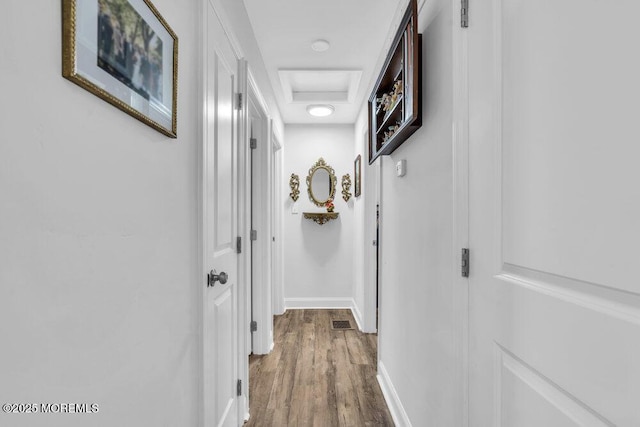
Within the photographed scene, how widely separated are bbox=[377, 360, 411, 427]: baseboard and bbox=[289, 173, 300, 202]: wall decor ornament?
2436 millimetres

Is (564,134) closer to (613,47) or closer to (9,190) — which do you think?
(613,47)

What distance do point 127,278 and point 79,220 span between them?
234 millimetres

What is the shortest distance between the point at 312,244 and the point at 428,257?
3058mm

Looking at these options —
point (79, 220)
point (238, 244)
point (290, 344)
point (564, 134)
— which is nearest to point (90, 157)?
point (79, 220)

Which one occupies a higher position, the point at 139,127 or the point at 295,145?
the point at 295,145

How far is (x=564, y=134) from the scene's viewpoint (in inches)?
27.0

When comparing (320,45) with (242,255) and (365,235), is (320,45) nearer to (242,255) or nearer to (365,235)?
(242,255)

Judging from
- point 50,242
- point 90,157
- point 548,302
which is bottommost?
point 548,302

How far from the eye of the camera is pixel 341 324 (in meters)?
3.85

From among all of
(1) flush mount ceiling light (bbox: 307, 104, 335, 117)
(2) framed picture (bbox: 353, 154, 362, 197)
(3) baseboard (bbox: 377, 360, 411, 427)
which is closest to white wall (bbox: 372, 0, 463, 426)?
(3) baseboard (bbox: 377, 360, 411, 427)

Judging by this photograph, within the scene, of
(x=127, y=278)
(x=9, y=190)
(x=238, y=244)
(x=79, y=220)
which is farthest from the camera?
(x=238, y=244)

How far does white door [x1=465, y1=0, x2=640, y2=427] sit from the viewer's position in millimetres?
562

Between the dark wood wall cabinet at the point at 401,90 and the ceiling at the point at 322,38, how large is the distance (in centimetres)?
45

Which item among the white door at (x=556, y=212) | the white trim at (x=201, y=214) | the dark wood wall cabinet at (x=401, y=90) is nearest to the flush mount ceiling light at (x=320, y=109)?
the dark wood wall cabinet at (x=401, y=90)
